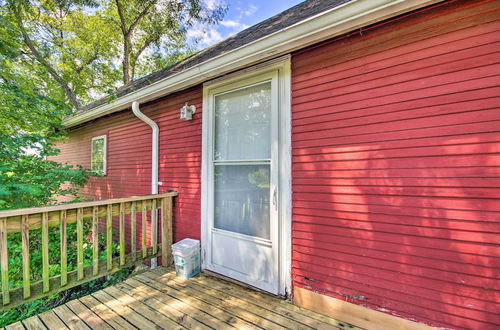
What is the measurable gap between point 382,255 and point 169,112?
10.9 ft

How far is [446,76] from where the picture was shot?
1548mm

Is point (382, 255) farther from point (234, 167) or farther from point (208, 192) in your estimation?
point (208, 192)

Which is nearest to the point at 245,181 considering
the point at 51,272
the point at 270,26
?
the point at 270,26

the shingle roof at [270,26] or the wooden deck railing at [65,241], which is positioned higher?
the shingle roof at [270,26]

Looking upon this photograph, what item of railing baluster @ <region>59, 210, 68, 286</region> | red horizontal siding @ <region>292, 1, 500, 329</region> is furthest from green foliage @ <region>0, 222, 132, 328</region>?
red horizontal siding @ <region>292, 1, 500, 329</region>

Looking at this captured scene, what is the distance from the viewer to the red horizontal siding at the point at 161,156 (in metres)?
3.09

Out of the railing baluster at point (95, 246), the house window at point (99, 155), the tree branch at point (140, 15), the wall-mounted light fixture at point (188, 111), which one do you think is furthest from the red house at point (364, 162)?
the tree branch at point (140, 15)

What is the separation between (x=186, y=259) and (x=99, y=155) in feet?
13.2

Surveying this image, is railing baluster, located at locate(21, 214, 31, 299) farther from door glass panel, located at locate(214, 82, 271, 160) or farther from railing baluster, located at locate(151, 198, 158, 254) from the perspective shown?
door glass panel, located at locate(214, 82, 271, 160)

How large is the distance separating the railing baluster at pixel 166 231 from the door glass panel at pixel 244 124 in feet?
3.65

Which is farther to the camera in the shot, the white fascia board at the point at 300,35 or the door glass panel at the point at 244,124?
the door glass panel at the point at 244,124

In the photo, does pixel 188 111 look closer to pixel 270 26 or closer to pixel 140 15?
pixel 270 26

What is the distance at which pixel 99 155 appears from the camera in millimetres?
5207

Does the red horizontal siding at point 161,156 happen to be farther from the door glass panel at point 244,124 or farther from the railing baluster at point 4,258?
→ the railing baluster at point 4,258
